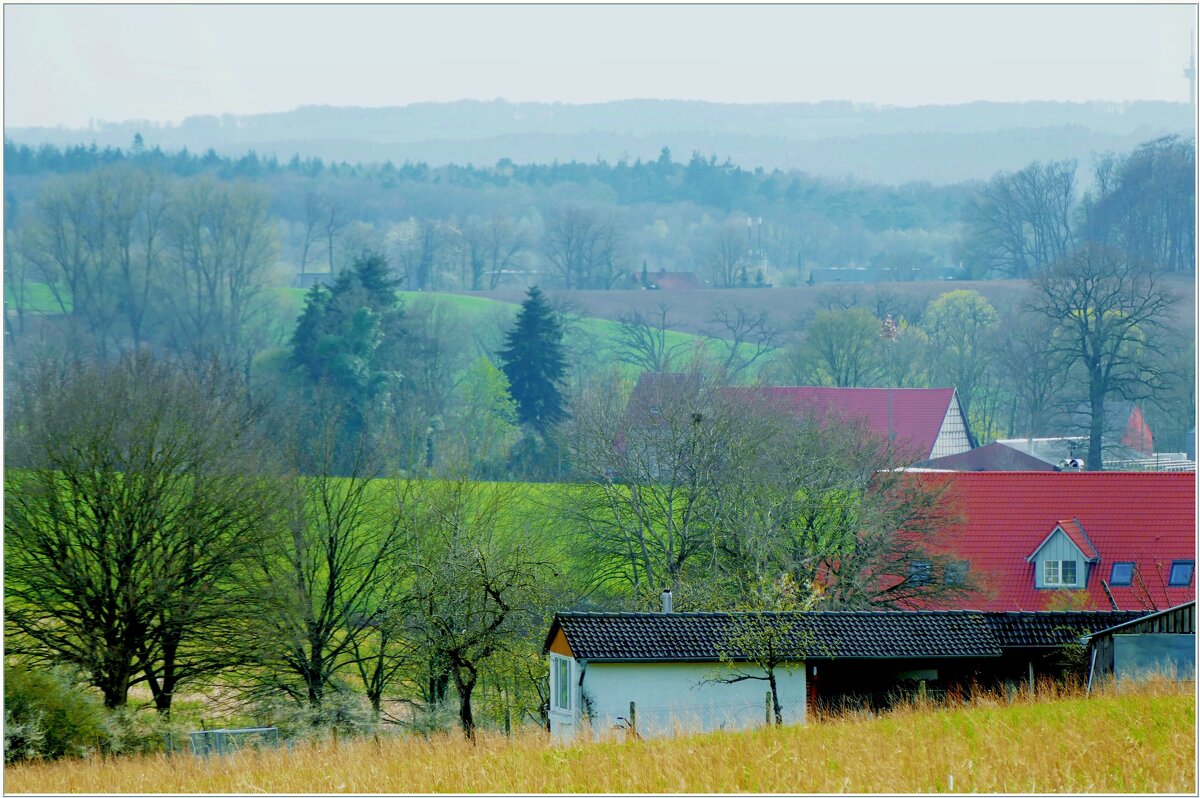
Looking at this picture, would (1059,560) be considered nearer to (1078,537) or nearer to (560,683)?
(1078,537)

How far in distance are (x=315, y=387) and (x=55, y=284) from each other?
16139 mm

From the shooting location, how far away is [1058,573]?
29.7 m

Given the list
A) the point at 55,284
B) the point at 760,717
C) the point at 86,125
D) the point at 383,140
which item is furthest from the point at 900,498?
the point at 383,140

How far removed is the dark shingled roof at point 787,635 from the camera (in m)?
17.4

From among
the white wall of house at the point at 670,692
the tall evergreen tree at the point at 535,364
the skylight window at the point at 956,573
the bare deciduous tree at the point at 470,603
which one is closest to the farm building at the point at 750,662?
the white wall of house at the point at 670,692

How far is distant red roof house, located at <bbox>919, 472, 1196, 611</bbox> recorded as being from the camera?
29.0 metres

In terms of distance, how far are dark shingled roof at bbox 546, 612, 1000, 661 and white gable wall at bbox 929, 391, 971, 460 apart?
4346 cm

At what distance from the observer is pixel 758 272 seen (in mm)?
108625

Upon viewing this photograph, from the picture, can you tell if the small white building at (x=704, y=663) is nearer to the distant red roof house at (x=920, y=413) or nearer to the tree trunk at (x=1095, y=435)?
the tree trunk at (x=1095, y=435)

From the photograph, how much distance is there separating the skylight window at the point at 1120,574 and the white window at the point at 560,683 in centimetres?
1539

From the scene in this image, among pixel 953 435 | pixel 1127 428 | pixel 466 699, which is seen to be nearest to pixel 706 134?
pixel 953 435

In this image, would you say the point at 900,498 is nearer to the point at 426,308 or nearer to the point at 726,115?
the point at 426,308

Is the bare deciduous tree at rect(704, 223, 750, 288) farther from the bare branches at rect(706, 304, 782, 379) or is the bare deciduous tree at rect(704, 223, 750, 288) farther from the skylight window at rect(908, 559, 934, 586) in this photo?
the skylight window at rect(908, 559, 934, 586)

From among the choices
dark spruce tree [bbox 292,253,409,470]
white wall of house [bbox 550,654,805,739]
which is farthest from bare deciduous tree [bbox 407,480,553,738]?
dark spruce tree [bbox 292,253,409,470]
